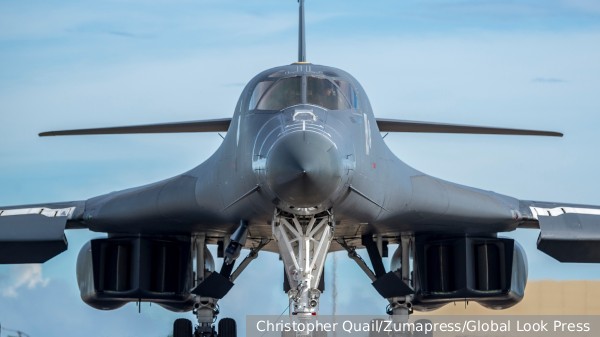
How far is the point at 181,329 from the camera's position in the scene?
20.4 metres

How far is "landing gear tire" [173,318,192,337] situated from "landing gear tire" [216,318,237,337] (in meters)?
0.42

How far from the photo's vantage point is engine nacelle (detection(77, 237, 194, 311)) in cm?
1992

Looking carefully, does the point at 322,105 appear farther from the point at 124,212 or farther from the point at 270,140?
the point at 124,212

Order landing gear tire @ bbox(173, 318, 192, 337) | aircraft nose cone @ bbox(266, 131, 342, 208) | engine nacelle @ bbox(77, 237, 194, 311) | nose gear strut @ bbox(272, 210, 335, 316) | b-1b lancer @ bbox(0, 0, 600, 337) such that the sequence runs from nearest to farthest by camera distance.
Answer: aircraft nose cone @ bbox(266, 131, 342, 208)
nose gear strut @ bbox(272, 210, 335, 316)
b-1b lancer @ bbox(0, 0, 600, 337)
engine nacelle @ bbox(77, 237, 194, 311)
landing gear tire @ bbox(173, 318, 192, 337)

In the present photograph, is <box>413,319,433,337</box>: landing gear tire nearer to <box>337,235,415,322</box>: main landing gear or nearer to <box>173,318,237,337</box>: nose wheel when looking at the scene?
<box>337,235,415,322</box>: main landing gear

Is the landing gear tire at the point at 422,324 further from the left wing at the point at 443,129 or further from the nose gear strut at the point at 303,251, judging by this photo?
the nose gear strut at the point at 303,251

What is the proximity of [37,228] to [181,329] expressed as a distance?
236 centimetres

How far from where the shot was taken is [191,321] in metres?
20.6

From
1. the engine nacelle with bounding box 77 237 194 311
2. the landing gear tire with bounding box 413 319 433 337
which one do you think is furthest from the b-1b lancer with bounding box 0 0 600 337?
the landing gear tire with bounding box 413 319 433 337

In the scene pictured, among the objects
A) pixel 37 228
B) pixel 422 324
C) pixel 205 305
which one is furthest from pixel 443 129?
pixel 37 228

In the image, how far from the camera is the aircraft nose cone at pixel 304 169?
15.0 m

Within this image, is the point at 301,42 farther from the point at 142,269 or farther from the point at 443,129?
the point at 142,269

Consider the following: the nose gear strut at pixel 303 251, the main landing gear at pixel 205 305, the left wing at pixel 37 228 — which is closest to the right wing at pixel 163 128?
the left wing at pixel 37 228

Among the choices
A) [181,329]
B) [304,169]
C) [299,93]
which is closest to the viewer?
[304,169]
